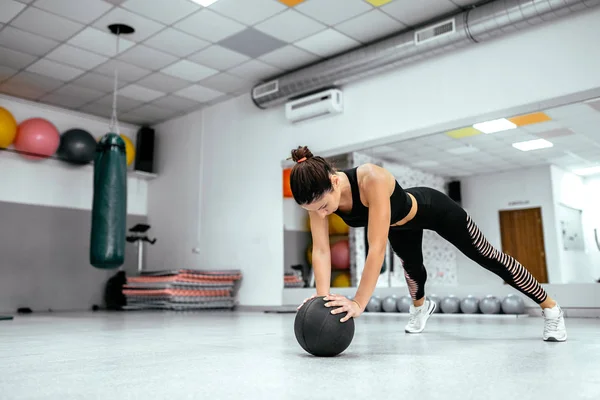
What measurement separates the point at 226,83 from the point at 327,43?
5.90 ft

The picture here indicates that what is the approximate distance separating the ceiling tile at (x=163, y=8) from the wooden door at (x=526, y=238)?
364 centimetres

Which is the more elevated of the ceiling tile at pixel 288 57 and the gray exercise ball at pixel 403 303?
the ceiling tile at pixel 288 57

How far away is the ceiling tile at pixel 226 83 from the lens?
6.71 metres

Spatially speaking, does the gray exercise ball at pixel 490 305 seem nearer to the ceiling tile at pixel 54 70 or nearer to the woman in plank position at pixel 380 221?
the woman in plank position at pixel 380 221

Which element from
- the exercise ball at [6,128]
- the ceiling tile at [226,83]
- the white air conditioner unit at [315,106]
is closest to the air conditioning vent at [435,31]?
the white air conditioner unit at [315,106]

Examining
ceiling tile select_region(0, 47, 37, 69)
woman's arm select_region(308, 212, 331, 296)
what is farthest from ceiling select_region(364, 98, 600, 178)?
ceiling tile select_region(0, 47, 37, 69)

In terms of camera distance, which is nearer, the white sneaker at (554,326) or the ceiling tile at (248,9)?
the white sneaker at (554,326)

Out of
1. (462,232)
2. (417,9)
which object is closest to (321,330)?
(462,232)

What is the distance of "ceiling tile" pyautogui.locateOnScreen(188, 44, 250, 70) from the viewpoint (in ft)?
19.4

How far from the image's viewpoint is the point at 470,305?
15.7 feet

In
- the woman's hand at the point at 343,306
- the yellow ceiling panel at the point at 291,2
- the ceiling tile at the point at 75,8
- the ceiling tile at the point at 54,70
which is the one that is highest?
the ceiling tile at the point at 54,70

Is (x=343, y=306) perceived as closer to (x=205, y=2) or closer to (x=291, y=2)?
(x=291, y=2)

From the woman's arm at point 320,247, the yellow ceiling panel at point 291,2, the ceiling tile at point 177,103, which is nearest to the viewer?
the woman's arm at point 320,247

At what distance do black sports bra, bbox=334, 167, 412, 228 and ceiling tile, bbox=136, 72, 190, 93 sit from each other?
506 centimetres
